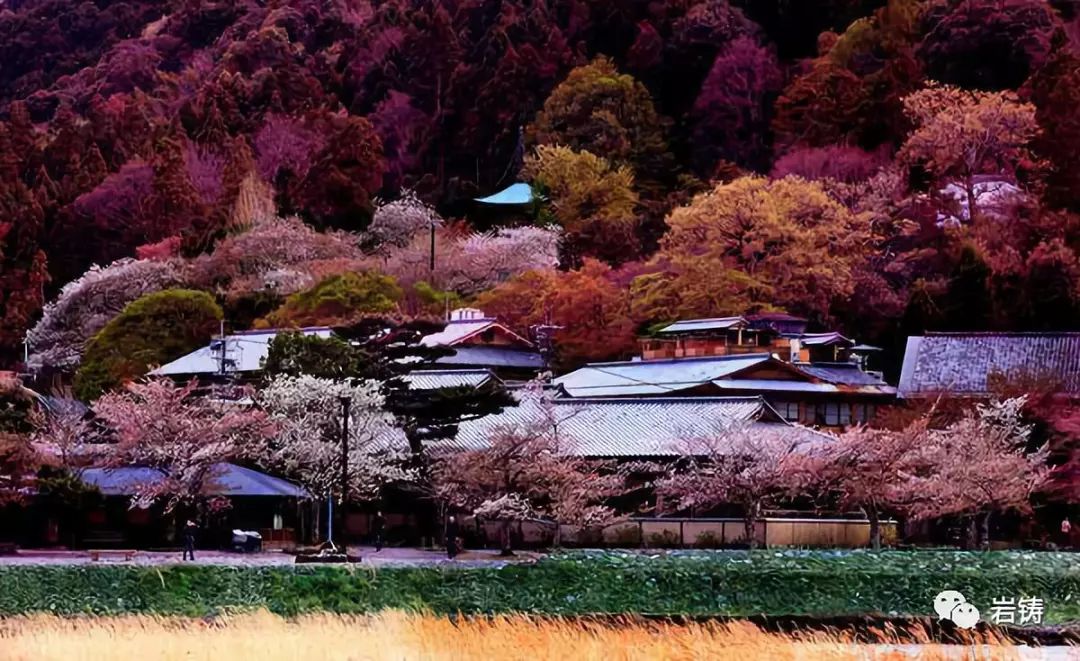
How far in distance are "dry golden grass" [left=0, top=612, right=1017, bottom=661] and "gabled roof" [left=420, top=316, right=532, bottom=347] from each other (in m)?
37.9

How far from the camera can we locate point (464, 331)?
5447 centimetres

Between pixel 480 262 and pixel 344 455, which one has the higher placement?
pixel 480 262

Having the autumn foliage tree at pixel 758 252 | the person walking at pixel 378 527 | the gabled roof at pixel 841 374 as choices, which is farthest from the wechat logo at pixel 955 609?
the autumn foliage tree at pixel 758 252

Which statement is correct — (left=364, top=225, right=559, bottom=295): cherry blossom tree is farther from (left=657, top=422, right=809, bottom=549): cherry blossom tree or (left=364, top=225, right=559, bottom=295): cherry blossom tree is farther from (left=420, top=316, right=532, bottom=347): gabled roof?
(left=657, top=422, right=809, bottom=549): cherry blossom tree

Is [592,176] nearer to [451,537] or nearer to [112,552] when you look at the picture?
[451,537]

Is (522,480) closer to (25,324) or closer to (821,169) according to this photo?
(821,169)

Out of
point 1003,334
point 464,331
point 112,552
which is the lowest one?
point 112,552

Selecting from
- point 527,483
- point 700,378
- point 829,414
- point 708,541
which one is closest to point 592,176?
point 700,378

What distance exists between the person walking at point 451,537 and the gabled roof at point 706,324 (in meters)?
14.4

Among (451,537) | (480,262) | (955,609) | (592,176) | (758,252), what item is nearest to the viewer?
(955,609)

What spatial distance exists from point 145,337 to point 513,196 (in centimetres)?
1913

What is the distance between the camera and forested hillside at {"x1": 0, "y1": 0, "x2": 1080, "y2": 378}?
5344 cm

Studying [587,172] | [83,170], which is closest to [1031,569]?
[587,172]

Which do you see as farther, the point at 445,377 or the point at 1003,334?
the point at 445,377
